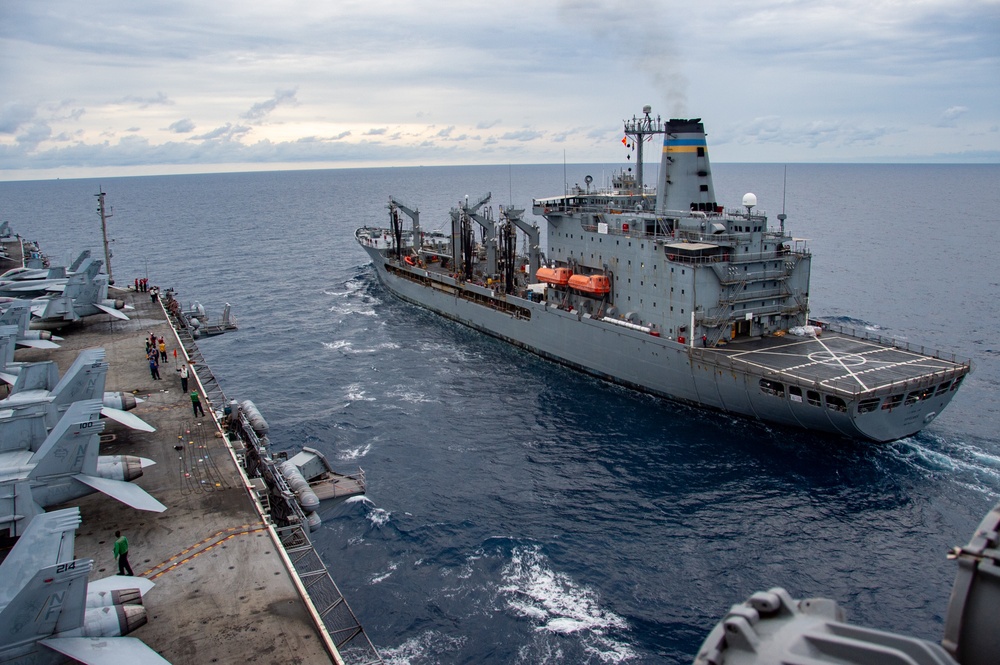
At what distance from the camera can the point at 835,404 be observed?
33062 millimetres

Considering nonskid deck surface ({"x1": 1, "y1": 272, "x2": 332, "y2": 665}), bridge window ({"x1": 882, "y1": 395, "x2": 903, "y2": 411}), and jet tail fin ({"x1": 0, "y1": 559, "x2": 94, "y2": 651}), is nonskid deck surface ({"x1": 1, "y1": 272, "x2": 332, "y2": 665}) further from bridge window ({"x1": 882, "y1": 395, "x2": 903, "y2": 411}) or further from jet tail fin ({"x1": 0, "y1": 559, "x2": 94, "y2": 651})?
bridge window ({"x1": 882, "y1": 395, "x2": 903, "y2": 411})

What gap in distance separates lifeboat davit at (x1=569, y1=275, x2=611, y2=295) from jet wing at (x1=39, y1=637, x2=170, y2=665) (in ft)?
116

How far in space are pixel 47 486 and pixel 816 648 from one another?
2287 cm

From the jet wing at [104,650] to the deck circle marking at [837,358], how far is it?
109ft

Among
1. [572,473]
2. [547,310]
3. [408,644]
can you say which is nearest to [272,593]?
[408,644]

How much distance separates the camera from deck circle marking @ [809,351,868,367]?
36469 millimetres

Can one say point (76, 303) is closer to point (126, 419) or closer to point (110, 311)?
point (110, 311)

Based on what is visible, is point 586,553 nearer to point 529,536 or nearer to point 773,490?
point 529,536

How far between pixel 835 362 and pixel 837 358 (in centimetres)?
87

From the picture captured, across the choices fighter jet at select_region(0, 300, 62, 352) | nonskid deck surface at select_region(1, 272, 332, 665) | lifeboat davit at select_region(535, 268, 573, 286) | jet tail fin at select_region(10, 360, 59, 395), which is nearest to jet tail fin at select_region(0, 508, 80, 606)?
nonskid deck surface at select_region(1, 272, 332, 665)

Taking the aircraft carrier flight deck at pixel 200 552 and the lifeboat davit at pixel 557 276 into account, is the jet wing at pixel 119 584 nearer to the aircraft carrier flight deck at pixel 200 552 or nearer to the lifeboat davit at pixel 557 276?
the aircraft carrier flight deck at pixel 200 552

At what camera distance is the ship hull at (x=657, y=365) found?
3372 cm

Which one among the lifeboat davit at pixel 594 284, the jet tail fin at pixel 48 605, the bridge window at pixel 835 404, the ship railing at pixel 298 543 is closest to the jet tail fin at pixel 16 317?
the ship railing at pixel 298 543

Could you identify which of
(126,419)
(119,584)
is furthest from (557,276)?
(119,584)
